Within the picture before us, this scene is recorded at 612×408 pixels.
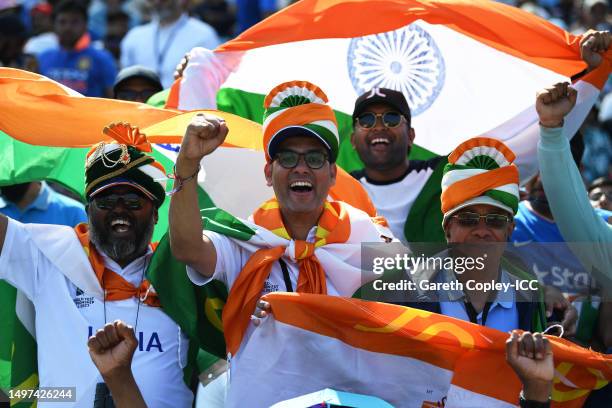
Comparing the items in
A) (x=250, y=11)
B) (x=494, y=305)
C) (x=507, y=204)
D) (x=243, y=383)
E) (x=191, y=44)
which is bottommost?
(x=243, y=383)

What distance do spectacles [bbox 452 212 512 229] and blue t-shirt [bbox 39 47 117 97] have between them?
6085 mm

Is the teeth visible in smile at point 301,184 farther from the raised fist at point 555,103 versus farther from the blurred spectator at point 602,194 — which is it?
the blurred spectator at point 602,194

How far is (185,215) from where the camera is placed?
5016 mm

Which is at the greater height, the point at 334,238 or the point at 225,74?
the point at 225,74

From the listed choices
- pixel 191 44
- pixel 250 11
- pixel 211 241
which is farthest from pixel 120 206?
pixel 250 11

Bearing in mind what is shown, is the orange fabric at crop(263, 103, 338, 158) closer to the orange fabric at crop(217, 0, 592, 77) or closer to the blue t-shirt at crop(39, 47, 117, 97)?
the orange fabric at crop(217, 0, 592, 77)

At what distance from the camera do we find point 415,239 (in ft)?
21.8

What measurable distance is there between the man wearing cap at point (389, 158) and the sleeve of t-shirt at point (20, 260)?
6.70 feet

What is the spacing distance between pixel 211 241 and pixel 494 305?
125 centimetres

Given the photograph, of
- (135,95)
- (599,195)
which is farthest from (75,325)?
(599,195)

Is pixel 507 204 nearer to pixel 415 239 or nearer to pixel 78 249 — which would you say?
pixel 415 239

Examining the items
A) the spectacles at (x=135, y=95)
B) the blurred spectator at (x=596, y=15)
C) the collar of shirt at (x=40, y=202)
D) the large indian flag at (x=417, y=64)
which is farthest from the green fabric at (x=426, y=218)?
the blurred spectator at (x=596, y=15)

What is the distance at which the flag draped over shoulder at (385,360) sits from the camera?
5090 mm

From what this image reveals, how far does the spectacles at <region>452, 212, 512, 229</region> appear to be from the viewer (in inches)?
214
